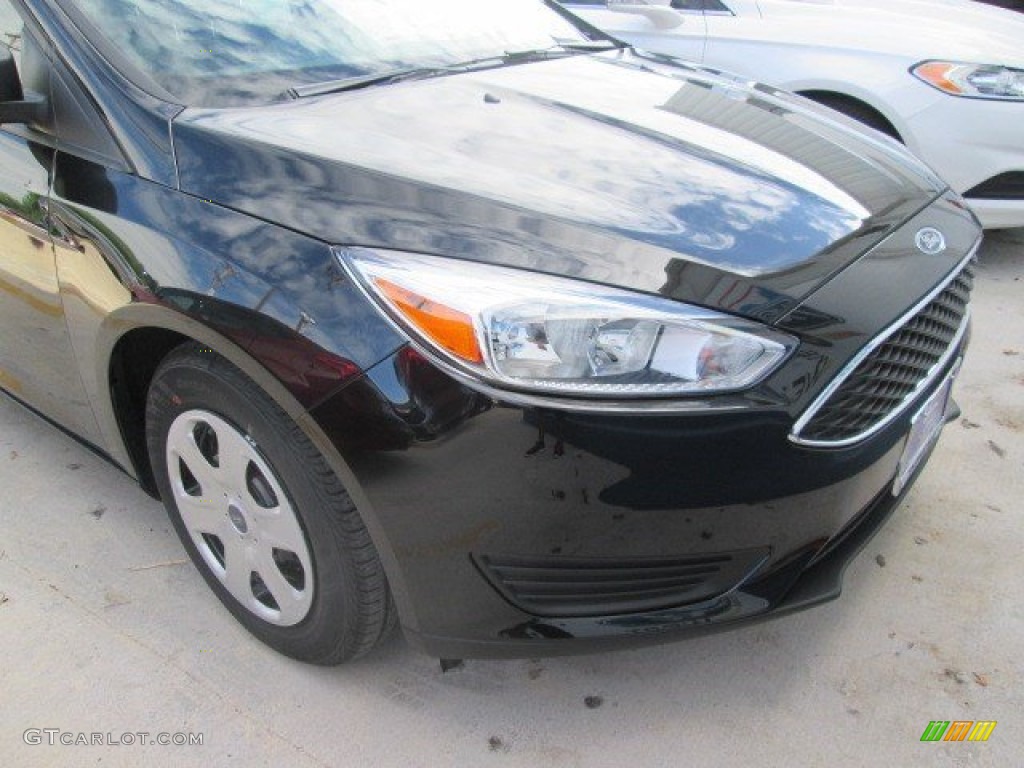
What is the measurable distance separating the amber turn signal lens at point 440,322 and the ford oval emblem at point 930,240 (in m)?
0.98

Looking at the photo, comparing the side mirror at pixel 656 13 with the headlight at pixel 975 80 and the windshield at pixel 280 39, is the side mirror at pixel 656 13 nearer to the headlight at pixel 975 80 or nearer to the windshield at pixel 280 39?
the headlight at pixel 975 80

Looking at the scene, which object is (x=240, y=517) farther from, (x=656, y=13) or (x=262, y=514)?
(x=656, y=13)

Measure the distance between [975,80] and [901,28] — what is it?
52 centimetres

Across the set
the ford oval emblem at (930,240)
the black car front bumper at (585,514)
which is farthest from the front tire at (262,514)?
the ford oval emblem at (930,240)

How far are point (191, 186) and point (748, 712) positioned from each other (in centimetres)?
151

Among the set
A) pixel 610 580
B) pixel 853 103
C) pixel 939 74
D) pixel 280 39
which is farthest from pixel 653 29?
pixel 610 580

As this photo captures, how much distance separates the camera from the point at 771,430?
56.3 inches

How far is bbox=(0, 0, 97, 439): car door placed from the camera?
191 cm

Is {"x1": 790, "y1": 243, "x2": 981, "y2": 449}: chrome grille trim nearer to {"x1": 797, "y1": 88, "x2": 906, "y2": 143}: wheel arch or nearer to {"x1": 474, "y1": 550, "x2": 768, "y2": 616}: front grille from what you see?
{"x1": 474, "y1": 550, "x2": 768, "y2": 616}: front grille

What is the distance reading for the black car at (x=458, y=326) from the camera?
142cm

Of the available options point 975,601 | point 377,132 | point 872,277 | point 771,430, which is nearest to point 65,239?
point 377,132

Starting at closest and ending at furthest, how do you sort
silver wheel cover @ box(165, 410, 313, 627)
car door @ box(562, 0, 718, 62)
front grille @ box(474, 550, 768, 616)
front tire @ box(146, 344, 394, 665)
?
front grille @ box(474, 550, 768, 616) → front tire @ box(146, 344, 394, 665) → silver wheel cover @ box(165, 410, 313, 627) → car door @ box(562, 0, 718, 62)

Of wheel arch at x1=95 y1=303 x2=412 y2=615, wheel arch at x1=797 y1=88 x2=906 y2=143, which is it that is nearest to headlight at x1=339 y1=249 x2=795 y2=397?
wheel arch at x1=95 y1=303 x2=412 y2=615

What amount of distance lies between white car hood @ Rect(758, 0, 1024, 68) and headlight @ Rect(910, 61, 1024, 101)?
5cm
